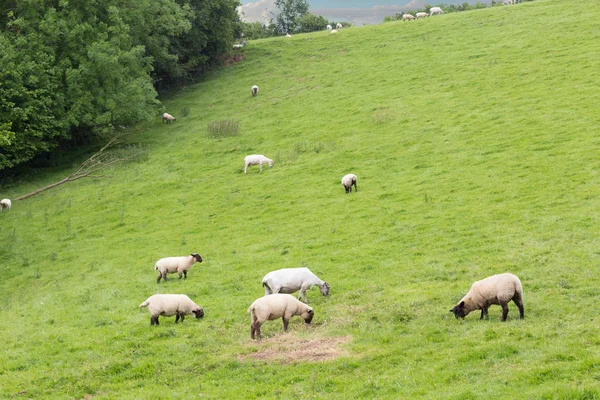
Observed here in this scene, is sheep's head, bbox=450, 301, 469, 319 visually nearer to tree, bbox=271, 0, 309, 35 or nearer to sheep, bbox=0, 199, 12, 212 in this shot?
sheep, bbox=0, 199, 12, 212

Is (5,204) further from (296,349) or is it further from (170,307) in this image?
(296,349)

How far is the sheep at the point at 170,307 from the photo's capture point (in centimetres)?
1844

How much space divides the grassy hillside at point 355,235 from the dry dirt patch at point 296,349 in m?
0.08

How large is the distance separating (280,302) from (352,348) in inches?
102

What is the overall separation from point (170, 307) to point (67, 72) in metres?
32.0

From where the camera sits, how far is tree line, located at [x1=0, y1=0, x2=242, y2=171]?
42594 millimetres

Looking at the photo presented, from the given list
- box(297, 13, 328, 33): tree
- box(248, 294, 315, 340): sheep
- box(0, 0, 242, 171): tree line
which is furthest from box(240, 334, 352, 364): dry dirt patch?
box(297, 13, 328, 33): tree

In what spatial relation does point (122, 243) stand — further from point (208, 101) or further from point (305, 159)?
point (208, 101)

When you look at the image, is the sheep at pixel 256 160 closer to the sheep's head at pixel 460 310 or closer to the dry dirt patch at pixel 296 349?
the dry dirt patch at pixel 296 349

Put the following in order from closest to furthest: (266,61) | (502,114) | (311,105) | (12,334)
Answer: (12,334), (502,114), (311,105), (266,61)

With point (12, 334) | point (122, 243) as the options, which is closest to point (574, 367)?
point (12, 334)

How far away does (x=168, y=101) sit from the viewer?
63875 millimetres

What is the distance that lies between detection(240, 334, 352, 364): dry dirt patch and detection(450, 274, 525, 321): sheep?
3.25 meters

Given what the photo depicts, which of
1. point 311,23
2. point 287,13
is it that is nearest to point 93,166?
point 311,23
